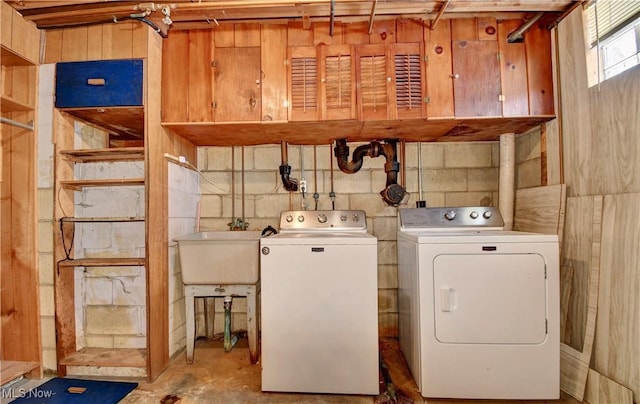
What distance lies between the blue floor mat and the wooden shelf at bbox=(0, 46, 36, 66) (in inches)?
81.8

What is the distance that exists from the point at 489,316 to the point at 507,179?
122cm

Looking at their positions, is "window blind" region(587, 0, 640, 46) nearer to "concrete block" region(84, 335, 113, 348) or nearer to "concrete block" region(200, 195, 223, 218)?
"concrete block" region(200, 195, 223, 218)

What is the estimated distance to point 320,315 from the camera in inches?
67.2

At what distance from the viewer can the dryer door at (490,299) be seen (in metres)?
1.61

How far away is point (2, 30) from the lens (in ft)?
5.77

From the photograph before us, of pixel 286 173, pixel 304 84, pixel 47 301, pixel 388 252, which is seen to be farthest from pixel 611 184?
pixel 47 301

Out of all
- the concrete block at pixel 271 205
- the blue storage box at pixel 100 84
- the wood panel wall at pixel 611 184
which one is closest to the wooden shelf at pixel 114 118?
the blue storage box at pixel 100 84

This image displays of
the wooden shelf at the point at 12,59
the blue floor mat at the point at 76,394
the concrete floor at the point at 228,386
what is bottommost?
the concrete floor at the point at 228,386

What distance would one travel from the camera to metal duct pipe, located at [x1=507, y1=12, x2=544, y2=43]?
5.98 ft

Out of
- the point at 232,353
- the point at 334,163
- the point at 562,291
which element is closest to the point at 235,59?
the point at 334,163

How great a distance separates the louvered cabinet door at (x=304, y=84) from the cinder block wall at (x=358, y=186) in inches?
26.4

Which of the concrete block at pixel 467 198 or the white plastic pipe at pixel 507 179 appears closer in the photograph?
the white plastic pipe at pixel 507 179

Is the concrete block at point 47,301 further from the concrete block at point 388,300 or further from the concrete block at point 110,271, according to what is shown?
the concrete block at point 388,300

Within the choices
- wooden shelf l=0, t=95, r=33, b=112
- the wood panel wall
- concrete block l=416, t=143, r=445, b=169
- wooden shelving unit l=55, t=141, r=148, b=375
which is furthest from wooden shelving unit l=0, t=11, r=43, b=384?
the wood panel wall
